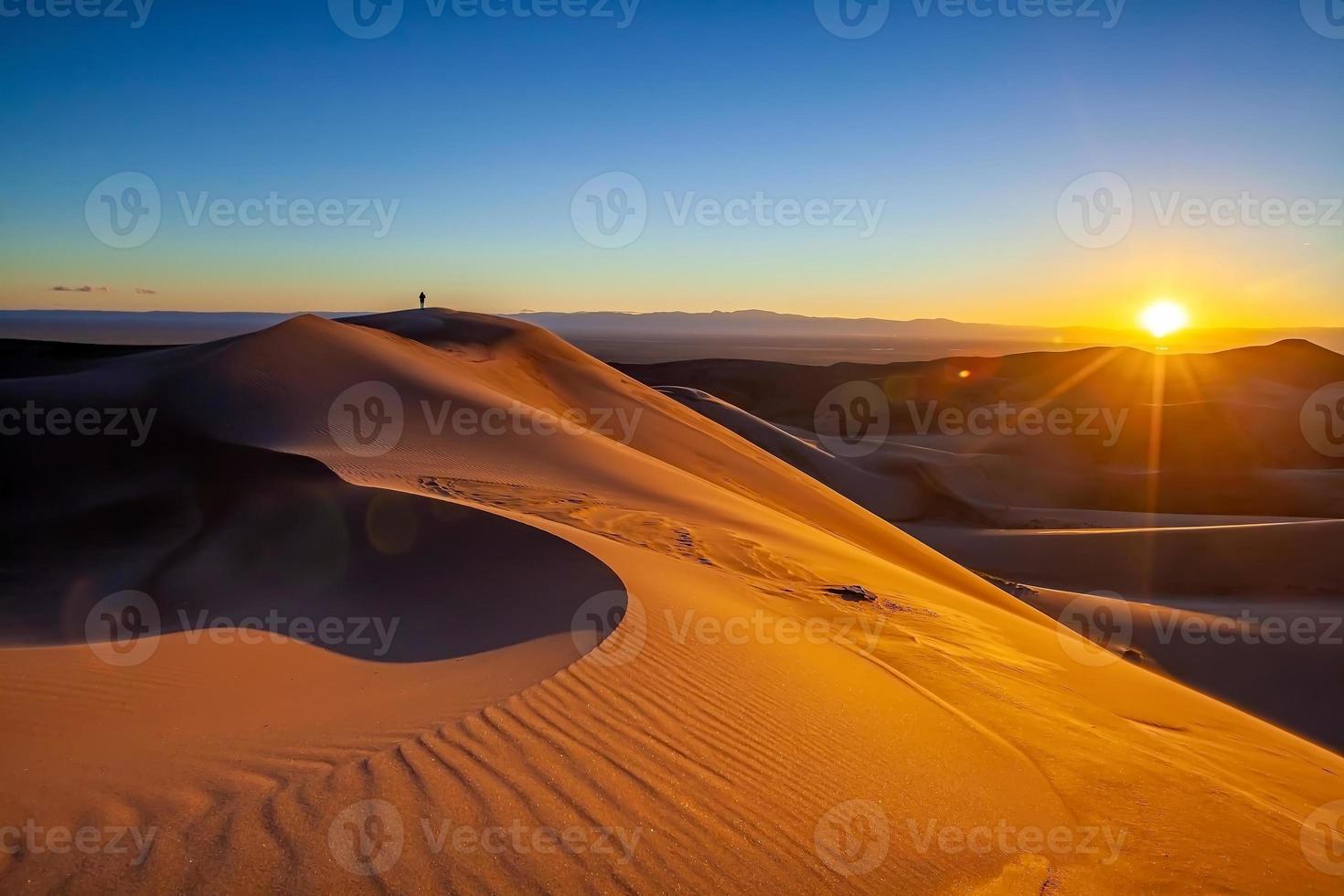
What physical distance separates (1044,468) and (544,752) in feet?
102

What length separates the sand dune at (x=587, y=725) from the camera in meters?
2.73

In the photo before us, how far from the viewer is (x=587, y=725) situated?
11.3 ft

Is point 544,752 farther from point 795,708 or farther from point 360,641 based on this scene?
point 360,641

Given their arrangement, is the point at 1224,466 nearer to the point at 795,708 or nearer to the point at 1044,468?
the point at 1044,468

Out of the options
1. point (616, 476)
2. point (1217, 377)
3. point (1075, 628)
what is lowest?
point (1075, 628)

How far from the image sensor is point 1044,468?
100.0ft

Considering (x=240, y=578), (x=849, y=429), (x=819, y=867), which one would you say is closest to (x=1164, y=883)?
(x=819, y=867)

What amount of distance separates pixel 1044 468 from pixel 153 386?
29118 mm

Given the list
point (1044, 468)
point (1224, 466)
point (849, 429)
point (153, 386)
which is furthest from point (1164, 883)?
point (849, 429)

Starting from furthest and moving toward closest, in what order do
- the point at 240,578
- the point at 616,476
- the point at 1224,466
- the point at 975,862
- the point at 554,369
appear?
the point at 1224,466
the point at 554,369
the point at 616,476
the point at 240,578
the point at 975,862

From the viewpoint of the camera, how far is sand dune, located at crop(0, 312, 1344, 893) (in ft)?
8.97

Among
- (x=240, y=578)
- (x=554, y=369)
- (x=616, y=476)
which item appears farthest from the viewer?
(x=554, y=369)

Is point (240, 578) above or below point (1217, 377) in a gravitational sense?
below

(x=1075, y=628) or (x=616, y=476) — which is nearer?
(x=616, y=476)
